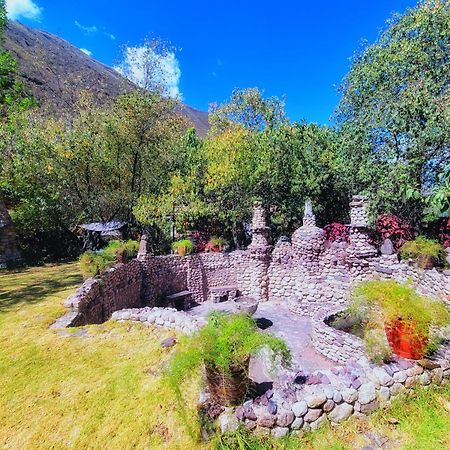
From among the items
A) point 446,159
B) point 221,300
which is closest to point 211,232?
point 221,300

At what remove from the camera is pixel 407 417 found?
4801 mm

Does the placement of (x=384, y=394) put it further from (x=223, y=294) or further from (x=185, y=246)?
(x=185, y=246)

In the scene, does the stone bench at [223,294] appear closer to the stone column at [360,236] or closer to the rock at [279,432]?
the stone column at [360,236]

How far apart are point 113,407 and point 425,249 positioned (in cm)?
974

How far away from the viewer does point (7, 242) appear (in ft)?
56.3

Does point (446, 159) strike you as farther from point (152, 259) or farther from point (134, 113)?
point (134, 113)

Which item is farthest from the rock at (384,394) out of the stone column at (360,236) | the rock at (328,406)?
the stone column at (360,236)

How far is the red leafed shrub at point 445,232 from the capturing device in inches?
416

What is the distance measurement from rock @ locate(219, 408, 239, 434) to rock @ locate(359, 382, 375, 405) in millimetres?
2097

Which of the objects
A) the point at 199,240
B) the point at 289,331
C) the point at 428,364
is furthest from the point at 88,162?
the point at 428,364

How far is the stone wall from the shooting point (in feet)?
28.6

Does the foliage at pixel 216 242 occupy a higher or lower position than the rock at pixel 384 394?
higher

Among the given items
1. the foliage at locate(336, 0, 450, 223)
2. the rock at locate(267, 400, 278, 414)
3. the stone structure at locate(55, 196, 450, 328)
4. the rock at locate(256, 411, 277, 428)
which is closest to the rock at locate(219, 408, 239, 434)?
the rock at locate(256, 411, 277, 428)

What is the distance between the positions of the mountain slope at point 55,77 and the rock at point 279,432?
18282 mm
